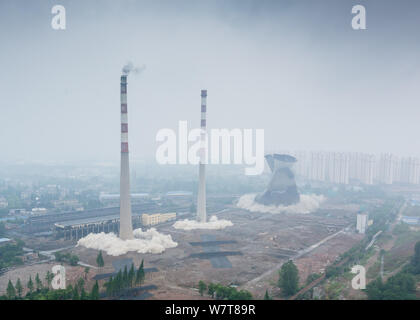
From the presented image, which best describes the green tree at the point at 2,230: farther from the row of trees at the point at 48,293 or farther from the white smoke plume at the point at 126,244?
the row of trees at the point at 48,293

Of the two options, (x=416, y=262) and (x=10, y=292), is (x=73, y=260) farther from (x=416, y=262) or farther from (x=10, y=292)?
(x=416, y=262)

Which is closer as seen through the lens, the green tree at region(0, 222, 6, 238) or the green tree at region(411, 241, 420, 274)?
the green tree at region(411, 241, 420, 274)

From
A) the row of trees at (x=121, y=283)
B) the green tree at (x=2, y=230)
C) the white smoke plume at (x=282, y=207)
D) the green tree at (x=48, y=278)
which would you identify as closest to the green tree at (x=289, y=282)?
the row of trees at (x=121, y=283)

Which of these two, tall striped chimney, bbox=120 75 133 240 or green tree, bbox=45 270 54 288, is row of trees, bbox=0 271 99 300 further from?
tall striped chimney, bbox=120 75 133 240

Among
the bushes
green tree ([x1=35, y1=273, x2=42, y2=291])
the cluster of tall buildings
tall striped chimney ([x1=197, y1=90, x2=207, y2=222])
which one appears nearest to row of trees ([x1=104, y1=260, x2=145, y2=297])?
green tree ([x1=35, y1=273, x2=42, y2=291])

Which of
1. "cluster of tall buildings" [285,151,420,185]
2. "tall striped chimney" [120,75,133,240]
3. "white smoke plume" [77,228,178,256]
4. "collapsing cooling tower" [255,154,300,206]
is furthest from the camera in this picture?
"cluster of tall buildings" [285,151,420,185]

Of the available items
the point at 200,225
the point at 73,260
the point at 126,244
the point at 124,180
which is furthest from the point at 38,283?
the point at 200,225
